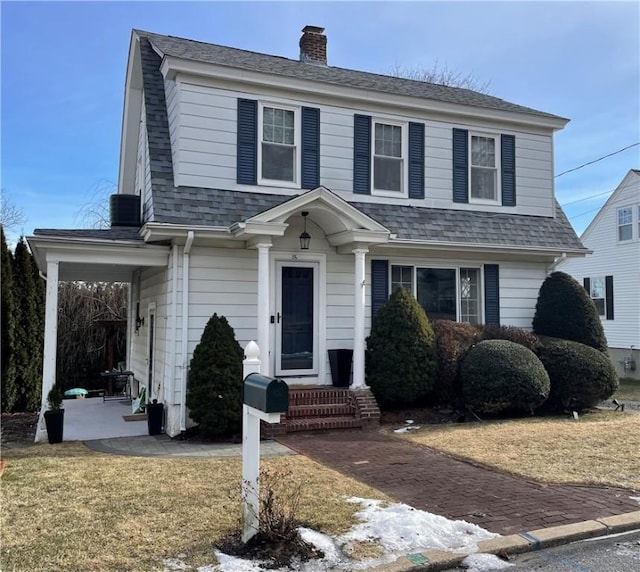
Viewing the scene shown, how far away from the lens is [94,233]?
31.3 feet

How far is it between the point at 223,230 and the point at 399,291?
334 centimetres

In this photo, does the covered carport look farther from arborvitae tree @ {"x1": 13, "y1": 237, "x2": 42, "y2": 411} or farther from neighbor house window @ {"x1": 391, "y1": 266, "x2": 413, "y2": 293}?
neighbor house window @ {"x1": 391, "y1": 266, "x2": 413, "y2": 293}

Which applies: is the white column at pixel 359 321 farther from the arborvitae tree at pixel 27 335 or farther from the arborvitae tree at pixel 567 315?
the arborvitae tree at pixel 27 335

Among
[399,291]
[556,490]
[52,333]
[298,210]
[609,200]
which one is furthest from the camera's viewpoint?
[609,200]

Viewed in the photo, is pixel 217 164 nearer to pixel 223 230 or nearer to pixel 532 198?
pixel 223 230

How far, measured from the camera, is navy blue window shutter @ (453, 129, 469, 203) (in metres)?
11.8

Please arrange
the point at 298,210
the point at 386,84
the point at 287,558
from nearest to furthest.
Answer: the point at 287,558 → the point at 298,210 → the point at 386,84

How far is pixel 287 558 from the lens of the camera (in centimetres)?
392

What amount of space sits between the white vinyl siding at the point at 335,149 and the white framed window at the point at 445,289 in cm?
138

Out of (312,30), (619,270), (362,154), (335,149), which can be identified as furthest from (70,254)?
(619,270)

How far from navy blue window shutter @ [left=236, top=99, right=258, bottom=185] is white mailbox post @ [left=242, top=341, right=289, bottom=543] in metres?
6.23

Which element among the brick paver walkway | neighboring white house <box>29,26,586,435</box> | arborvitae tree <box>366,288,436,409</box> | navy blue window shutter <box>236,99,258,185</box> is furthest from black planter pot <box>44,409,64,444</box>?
arborvitae tree <box>366,288,436,409</box>

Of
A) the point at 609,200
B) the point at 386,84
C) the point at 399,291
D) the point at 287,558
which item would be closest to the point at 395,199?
the point at 399,291

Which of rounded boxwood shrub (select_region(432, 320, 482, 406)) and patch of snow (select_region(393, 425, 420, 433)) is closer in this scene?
patch of snow (select_region(393, 425, 420, 433))
